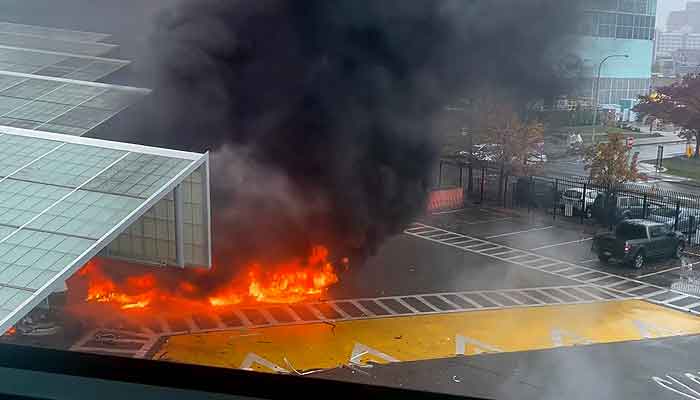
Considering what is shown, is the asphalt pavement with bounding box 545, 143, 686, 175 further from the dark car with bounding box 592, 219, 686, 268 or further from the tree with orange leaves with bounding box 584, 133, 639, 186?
the dark car with bounding box 592, 219, 686, 268

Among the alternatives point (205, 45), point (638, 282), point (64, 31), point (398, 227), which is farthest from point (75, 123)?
point (638, 282)

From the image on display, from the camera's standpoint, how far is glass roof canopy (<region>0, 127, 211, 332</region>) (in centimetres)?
177

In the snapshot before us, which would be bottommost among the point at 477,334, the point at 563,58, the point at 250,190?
the point at 477,334

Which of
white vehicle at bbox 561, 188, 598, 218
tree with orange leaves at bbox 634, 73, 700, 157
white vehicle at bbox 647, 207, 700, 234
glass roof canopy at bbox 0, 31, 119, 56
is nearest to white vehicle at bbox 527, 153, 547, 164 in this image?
white vehicle at bbox 561, 188, 598, 218

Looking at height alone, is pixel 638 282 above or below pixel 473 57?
below

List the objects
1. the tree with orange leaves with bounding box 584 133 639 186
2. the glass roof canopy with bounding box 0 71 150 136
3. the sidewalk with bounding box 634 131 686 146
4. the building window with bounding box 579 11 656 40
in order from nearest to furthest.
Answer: the building window with bounding box 579 11 656 40, the sidewalk with bounding box 634 131 686 146, the tree with orange leaves with bounding box 584 133 639 186, the glass roof canopy with bounding box 0 71 150 136

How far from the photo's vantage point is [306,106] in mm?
3998

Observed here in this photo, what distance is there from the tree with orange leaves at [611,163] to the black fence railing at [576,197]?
80mm

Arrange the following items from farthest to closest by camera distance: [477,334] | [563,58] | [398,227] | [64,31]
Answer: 1. [64,31]
2. [398,227]
3. [477,334]
4. [563,58]

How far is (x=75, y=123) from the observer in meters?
3.38

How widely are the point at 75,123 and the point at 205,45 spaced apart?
3.16ft

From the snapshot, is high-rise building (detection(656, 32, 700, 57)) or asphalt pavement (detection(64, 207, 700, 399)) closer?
high-rise building (detection(656, 32, 700, 57))

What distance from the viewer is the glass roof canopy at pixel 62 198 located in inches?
69.7

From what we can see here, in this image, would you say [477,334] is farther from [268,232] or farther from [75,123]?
[75,123]
